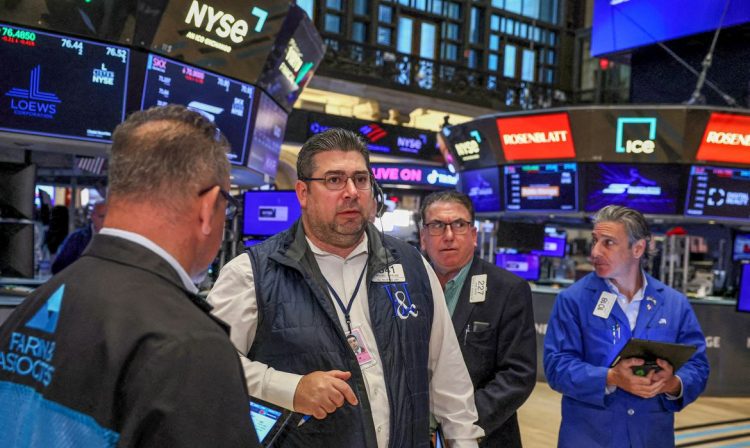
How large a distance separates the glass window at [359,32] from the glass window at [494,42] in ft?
16.4

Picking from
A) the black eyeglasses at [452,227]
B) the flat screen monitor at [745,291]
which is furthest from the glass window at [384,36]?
the black eyeglasses at [452,227]

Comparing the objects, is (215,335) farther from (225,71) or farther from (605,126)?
(605,126)

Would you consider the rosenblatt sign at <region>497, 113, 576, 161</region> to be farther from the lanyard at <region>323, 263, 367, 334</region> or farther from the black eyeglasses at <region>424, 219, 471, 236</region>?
the lanyard at <region>323, 263, 367, 334</region>

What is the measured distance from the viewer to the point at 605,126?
28.8 ft

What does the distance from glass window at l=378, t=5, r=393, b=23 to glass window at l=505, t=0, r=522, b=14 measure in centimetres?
504

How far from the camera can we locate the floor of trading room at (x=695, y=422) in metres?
5.82

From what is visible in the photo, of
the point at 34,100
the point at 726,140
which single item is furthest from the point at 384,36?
the point at 34,100

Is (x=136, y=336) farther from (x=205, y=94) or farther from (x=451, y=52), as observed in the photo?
(x=451, y=52)

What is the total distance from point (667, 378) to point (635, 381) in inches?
5.1

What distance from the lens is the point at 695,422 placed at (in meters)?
6.56

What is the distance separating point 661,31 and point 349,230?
9819 millimetres

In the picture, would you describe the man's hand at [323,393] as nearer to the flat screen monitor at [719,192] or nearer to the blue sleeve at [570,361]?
the blue sleeve at [570,361]

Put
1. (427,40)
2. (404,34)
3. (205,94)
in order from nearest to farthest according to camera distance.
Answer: (205,94) → (404,34) → (427,40)

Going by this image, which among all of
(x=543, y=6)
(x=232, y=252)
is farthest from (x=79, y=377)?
(x=543, y=6)
